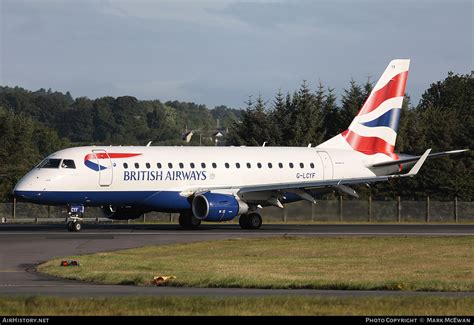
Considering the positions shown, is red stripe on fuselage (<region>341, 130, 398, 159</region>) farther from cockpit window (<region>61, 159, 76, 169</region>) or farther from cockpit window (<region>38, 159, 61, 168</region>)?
cockpit window (<region>38, 159, 61, 168</region>)

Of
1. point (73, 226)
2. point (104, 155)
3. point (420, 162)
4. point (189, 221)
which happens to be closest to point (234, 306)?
point (73, 226)

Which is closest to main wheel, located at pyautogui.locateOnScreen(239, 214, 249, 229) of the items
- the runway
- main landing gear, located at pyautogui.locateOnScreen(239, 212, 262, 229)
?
main landing gear, located at pyautogui.locateOnScreen(239, 212, 262, 229)

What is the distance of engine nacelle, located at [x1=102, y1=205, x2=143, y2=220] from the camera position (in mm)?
49188

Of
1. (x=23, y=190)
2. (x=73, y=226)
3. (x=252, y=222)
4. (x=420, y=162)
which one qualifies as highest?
(x=420, y=162)

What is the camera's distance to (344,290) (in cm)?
2400

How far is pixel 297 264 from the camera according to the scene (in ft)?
100

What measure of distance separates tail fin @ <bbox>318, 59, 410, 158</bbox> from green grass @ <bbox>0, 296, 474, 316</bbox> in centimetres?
3422

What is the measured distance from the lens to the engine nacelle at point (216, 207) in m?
46.6

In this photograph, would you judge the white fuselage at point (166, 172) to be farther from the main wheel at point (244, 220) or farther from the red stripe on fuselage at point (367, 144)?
the main wheel at point (244, 220)

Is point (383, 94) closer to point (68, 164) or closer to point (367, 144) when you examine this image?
point (367, 144)

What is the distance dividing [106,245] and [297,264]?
9571 mm

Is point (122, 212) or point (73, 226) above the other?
point (122, 212)

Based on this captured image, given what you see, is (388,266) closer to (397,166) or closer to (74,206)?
(74,206)
